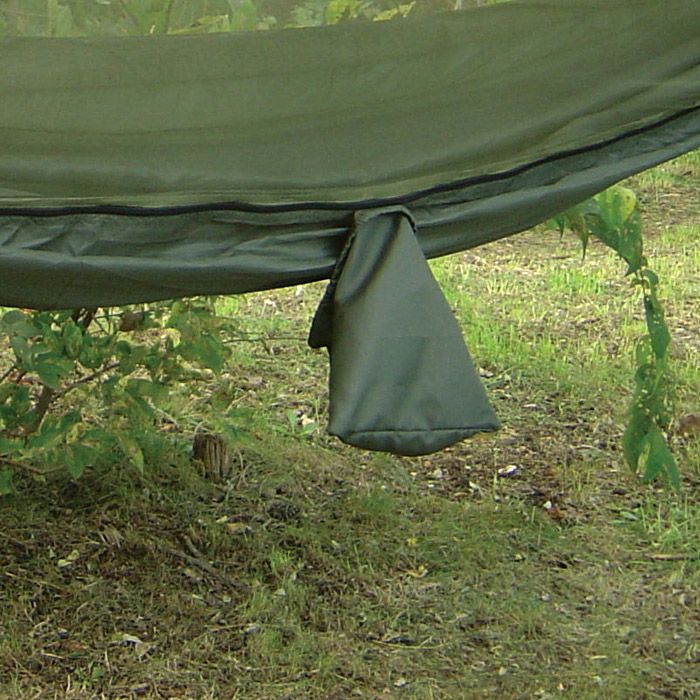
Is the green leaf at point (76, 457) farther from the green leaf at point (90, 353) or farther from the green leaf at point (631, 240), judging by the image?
the green leaf at point (631, 240)

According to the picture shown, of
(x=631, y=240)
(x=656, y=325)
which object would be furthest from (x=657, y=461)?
(x=631, y=240)

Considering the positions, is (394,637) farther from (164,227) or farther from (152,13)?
(152,13)

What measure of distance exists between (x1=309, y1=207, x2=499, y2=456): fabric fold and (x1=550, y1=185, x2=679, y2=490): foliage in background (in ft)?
2.26

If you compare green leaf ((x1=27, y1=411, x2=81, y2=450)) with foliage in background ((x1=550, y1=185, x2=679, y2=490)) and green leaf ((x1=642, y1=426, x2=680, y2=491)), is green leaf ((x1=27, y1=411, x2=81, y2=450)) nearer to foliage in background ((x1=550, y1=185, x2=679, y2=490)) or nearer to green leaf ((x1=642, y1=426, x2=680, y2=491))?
foliage in background ((x1=550, y1=185, x2=679, y2=490))

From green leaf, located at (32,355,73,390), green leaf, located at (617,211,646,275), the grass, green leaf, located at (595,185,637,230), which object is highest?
green leaf, located at (595,185,637,230)

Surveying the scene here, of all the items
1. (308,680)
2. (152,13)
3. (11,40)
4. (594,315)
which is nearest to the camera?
(11,40)

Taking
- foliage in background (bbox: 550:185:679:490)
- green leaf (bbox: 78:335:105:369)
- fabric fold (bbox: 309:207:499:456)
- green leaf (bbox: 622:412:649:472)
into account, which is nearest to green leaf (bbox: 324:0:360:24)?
fabric fold (bbox: 309:207:499:456)

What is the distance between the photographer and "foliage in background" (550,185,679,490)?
222 cm

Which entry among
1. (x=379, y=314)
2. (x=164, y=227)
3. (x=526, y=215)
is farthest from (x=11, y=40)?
(x=526, y=215)

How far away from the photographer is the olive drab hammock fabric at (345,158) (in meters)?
1.48

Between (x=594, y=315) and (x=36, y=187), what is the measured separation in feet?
9.61

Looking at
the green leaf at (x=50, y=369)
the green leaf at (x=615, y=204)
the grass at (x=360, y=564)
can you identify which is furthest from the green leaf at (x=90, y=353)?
the green leaf at (x=615, y=204)

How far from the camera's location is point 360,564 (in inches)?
104

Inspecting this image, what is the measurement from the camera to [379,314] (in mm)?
1490
